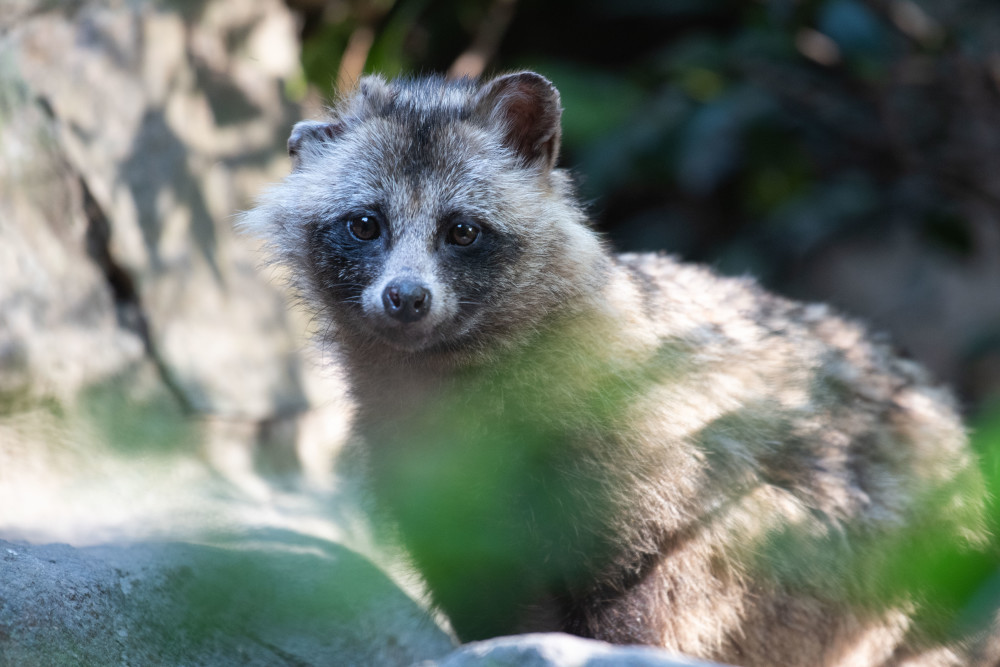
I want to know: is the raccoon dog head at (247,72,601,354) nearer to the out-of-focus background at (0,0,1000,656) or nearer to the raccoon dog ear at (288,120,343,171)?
the raccoon dog ear at (288,120,343,171)

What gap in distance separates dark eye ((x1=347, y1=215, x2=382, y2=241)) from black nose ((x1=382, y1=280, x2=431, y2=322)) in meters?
0.37

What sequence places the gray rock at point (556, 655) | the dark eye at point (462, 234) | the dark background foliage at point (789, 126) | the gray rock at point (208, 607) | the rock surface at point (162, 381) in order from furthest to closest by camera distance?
the dark background foliage at point (789, 126)
the rock surface at point (162, 381)
the dark eye at point (462, 234)
the gray rock at point (208, 607)
the gray rock at point (556, 655)

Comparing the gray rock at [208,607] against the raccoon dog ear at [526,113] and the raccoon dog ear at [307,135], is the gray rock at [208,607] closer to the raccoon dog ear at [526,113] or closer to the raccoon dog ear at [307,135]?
the raccoon dog ear at [307,135]

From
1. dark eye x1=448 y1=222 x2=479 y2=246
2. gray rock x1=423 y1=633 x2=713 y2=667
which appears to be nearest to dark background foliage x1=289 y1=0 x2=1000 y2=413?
dark eye x1=448 y1=222 x2=479 y2=246

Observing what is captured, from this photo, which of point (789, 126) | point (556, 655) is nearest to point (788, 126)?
point (789, 126)

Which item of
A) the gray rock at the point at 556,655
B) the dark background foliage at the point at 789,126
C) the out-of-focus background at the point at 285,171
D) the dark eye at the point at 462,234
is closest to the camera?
the gray rock at the point at 556,655

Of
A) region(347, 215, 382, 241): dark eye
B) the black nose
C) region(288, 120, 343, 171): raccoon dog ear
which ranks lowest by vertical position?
the black nose

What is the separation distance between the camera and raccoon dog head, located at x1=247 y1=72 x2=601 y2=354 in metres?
3.54

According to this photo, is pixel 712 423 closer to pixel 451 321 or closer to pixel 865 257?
pixel 451 321

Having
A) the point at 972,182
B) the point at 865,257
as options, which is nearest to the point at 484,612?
the point at 972,182

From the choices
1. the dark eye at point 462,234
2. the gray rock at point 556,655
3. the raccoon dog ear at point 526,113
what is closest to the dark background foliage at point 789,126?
the raccoon dog ear at point 526,113

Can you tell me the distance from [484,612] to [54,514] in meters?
2.00

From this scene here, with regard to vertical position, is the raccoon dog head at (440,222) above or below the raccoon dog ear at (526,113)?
below

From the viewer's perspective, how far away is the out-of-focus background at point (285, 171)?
4.93 metres
